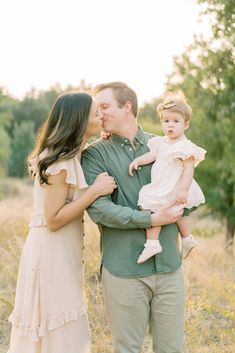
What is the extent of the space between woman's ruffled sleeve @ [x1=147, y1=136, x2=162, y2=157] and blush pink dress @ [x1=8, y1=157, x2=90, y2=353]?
0.48m

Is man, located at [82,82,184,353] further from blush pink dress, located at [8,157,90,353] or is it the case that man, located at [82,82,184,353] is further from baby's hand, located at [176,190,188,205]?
blush pink dress, located at [8,157,90,353]

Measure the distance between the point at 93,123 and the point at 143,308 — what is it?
1.18m

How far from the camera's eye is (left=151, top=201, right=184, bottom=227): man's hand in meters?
3.80

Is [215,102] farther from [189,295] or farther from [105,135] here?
[105,135]

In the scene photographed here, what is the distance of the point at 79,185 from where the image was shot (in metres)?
3.92

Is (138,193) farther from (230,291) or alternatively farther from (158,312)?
(230,291)

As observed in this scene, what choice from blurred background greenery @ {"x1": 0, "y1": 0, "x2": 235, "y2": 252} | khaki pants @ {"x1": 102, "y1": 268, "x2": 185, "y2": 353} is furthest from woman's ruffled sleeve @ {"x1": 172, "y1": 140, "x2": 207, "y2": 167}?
blurred background greenery @ {"x1": 0, "y1": 0, "x2": 235, "y2": 252}

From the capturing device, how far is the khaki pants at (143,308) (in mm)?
3900

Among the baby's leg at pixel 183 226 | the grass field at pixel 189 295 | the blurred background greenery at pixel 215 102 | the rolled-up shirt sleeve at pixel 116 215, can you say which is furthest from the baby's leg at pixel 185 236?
the blurred background greenery at pixel 215 102

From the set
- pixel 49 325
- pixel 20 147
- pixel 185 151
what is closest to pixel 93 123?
pixel 185 151

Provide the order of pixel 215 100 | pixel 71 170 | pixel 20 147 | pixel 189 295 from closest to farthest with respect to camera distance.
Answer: pixel 71 170, pixel 189 295, pixel 215 100, pixel 20 147

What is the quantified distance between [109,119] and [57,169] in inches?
19.1

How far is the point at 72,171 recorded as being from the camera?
12.7 feet

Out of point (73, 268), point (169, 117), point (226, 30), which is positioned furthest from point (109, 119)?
point (226, 30)
